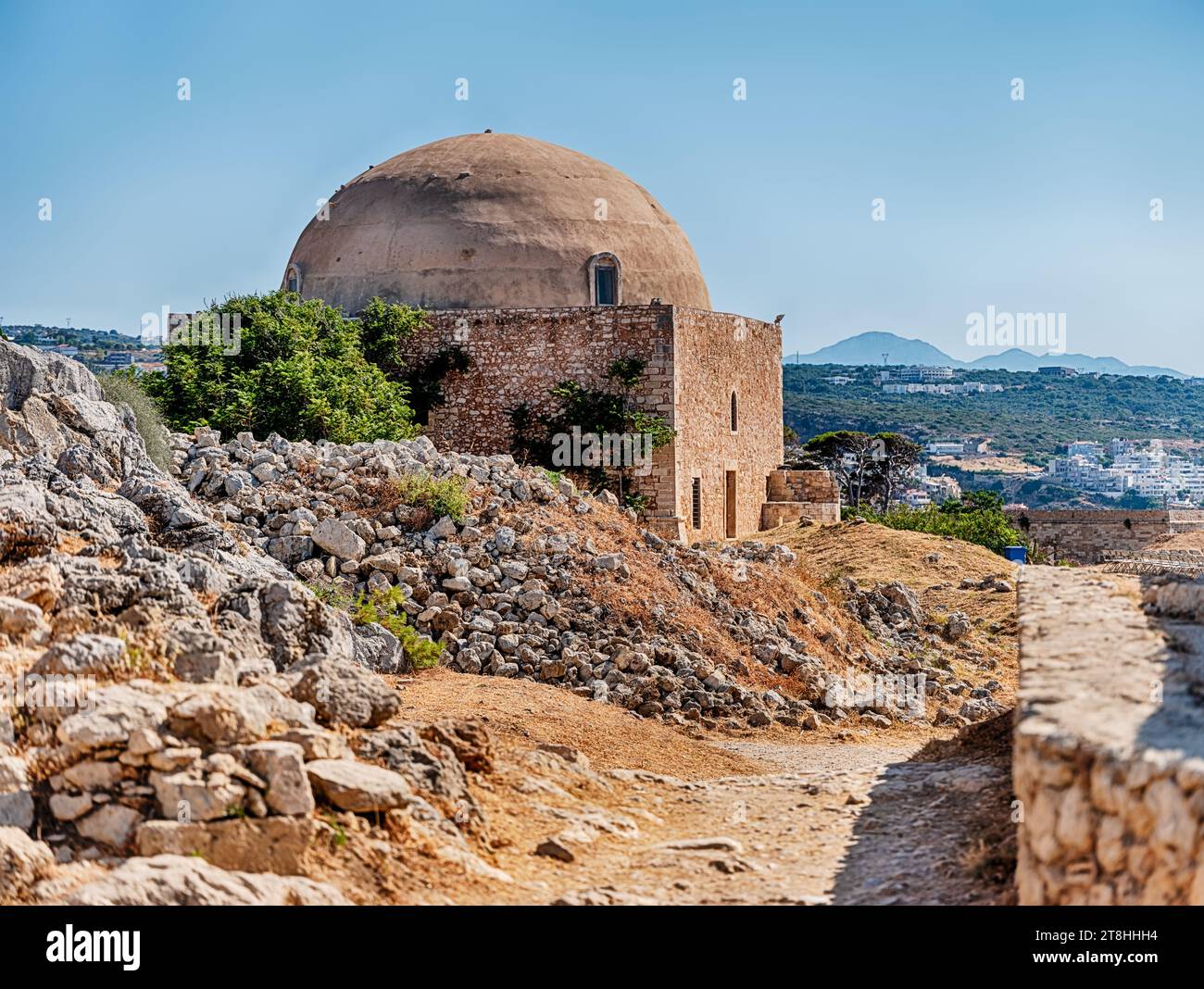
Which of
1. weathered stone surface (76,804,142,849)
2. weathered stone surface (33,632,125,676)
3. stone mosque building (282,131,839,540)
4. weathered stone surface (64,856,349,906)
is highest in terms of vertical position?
stone mosque building (282,131,839,540)

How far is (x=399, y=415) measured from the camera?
816 inches

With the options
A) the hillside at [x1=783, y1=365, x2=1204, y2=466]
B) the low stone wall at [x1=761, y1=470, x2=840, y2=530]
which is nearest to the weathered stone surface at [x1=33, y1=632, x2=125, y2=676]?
the low stone wall at [x1=761, y1=470, x2=840, y2=530]

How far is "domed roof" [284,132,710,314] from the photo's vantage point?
74.4ft

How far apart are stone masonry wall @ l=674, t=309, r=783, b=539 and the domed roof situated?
3.67 feet

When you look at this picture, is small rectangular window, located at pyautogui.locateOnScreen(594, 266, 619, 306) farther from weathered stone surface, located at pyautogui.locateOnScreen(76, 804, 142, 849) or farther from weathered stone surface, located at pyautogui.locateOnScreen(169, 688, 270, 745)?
weathered stone surface, located at pyautogui.locateOnScreen(76, 804, 142, 849)

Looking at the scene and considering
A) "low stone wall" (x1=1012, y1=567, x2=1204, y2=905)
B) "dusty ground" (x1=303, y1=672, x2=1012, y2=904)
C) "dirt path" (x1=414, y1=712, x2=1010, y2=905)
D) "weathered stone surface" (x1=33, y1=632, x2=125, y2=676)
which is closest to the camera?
"low stone wall" (x1=1012, y1=567, x2=1204, y2=905)

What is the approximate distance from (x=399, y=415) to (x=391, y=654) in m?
10.1

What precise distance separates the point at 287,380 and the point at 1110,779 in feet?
51.4

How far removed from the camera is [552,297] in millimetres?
22609

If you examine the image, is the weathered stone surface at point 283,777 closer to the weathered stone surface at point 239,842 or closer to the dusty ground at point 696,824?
the weathered stone surface at point 239,842

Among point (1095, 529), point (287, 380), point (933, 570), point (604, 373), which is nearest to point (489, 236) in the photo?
point (604, 373)

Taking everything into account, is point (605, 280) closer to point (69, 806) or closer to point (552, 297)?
point (552, 297)

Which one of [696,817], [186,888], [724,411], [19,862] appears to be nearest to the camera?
[186,888]

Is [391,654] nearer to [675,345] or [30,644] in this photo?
[30,644]
